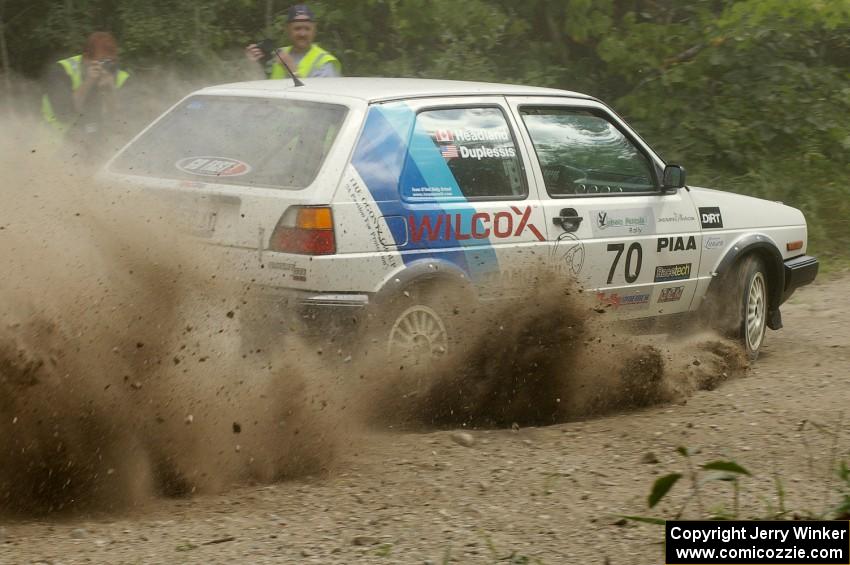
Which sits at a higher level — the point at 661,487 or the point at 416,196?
the point at 416,196

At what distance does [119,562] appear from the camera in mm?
4133

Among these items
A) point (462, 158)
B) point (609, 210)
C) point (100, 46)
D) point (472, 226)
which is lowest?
point (609, 210)

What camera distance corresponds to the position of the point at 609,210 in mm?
7301

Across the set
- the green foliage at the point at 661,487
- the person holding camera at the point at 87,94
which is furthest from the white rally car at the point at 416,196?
the person holding camera at the point at 87,94

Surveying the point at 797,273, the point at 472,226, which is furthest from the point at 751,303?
the point at 472,226

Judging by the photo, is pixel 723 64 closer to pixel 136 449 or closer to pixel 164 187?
pixel 164 187

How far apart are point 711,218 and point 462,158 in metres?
2.23

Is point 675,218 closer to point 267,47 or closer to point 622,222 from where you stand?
point 622,222

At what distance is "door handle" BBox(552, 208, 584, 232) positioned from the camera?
22.7 feet

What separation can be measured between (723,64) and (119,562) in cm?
1082

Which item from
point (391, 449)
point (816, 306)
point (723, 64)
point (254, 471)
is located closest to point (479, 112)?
point (391, 449)

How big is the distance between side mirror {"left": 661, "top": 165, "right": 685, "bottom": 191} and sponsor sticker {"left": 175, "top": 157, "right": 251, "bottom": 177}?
2.82 m

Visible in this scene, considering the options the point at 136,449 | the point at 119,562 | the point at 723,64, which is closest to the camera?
the point at 119,562

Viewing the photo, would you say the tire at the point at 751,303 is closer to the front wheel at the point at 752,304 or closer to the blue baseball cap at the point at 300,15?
the front wheel at the point at 752,304
